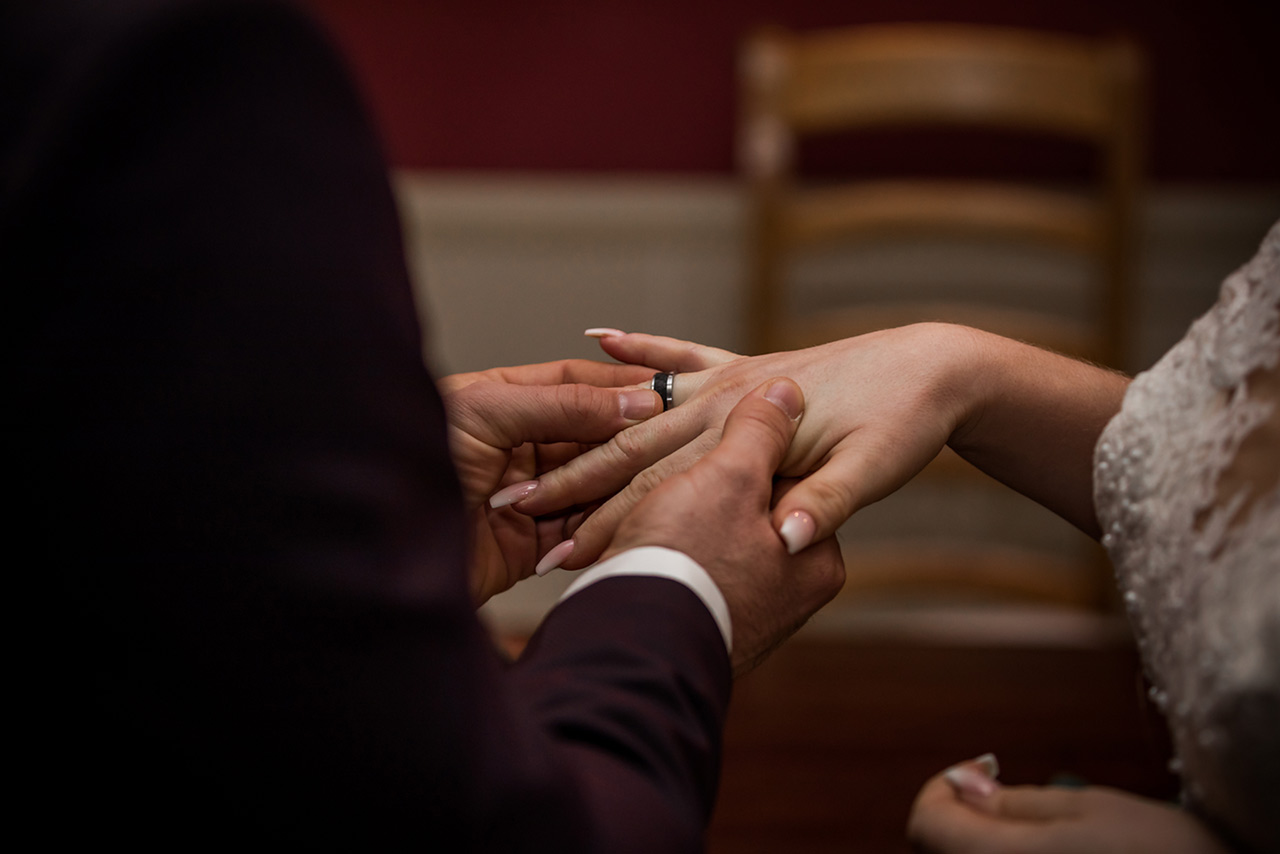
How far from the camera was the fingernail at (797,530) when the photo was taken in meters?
0.72

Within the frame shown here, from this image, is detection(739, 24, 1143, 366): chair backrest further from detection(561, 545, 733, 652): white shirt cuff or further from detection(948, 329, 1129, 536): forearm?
detection(561, 545, 733, 652): white shirt cuff

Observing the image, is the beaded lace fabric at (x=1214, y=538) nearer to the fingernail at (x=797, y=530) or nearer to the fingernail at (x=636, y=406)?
the fingernail at (x=797, y=530)

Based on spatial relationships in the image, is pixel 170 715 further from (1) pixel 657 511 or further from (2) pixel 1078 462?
(2) pixel 1078 462

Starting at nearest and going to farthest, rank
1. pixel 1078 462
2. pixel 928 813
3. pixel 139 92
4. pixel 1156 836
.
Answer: pixel 139 92
pixel 1156 836
pixel 928 813
pixel 1078 462

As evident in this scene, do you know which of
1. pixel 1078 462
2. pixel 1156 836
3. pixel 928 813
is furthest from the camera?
pixel 1078 462

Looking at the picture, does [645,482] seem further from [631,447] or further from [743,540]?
[743,540]

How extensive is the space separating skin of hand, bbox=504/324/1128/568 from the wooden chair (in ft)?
2.33

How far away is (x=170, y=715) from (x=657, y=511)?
34 centimetres

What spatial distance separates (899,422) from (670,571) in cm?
32

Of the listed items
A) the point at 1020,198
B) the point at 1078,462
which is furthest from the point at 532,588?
the point at 1078,462

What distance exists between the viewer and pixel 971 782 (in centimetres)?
74

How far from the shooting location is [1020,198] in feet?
6.16

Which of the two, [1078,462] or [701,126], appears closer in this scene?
[1078,462]

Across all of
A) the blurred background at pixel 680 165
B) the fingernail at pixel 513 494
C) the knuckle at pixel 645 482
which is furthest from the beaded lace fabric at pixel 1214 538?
the blurred background at pixel 680 165
